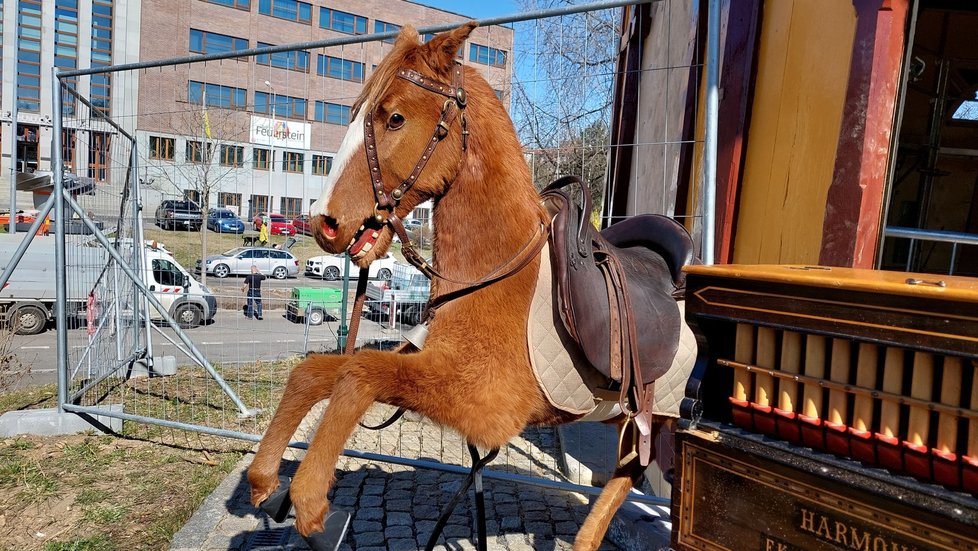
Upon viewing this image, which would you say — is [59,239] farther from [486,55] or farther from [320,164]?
[486,55]

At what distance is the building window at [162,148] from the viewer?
688 centimetres

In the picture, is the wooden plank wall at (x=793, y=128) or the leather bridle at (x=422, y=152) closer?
the leather bridle at (x=422, y=152)

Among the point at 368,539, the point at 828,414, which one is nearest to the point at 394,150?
the point at 828,414

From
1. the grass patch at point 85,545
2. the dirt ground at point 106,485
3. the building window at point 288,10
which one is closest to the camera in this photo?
the grass patch at point 85,545

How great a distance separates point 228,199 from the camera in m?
6.34

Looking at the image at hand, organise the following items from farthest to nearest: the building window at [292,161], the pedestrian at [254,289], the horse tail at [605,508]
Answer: the pedestrian at [254,289] → the building window at [292,161] → the horse tail at [605,508]

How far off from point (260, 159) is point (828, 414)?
5.16 m

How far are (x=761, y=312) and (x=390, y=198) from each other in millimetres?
1512

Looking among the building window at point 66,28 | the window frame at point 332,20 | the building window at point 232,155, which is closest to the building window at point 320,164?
the building window at point 232,155

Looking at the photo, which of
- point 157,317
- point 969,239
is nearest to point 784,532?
point 969,239

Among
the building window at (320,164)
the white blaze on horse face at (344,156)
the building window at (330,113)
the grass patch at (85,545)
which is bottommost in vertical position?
the grass patch at (85,545)

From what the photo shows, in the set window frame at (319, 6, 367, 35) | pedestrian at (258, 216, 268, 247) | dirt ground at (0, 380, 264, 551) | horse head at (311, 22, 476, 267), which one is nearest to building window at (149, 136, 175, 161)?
pedestrian at (258, 216, 268, 247)

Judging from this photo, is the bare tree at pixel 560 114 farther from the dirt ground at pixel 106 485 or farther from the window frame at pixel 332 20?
the window frame at pixel 332 20

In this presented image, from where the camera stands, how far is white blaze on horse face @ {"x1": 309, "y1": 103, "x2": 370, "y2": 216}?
94.9 inches
